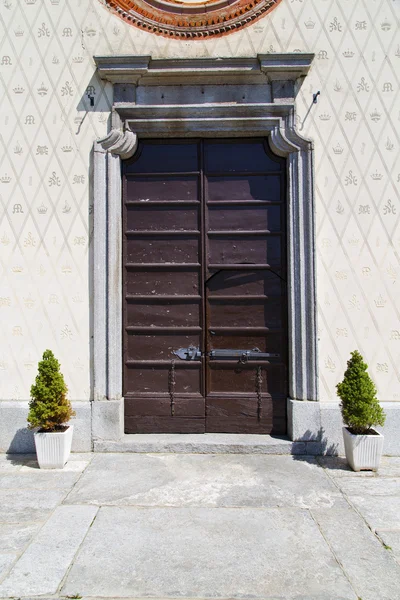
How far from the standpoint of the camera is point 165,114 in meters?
5.25

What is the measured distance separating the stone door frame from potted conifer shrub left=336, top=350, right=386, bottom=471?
50 centimetres

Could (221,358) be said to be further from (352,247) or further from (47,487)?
(47,487)

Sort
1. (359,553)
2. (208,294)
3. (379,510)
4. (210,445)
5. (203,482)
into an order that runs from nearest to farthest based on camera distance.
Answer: (359,553) → (379,510) → (203,482) → (210,445) → (208,294)

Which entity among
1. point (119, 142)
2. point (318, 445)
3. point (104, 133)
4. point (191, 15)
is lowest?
point (318, 445)

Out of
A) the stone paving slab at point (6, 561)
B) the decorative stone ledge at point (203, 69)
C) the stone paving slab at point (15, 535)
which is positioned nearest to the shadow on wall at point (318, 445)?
the stone paving slab at point (15, 535)

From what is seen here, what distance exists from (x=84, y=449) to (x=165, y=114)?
12.2 ft

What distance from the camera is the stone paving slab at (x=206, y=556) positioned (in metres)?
2.75

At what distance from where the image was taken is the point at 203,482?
4301 mm

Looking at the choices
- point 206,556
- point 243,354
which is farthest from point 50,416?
point 206,556

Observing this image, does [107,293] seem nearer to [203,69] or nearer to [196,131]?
[196,131]

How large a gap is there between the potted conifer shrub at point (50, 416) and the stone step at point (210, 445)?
51 centimetres

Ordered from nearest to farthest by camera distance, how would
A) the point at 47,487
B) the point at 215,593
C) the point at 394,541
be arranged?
the point at 215,593 < the point at 394,541 < the point at 47,487

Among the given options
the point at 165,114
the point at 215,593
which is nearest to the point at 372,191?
the point at 165,114

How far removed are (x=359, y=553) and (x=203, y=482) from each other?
1542 mm
